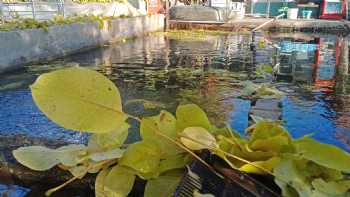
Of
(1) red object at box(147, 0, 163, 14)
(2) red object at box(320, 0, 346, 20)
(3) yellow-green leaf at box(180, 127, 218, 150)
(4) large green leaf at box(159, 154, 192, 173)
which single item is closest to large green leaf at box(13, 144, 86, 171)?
(4) large green leaf at box(159, 154, 192, 173)

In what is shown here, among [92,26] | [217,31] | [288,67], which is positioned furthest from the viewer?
[217,31]

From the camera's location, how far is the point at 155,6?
21219 mm

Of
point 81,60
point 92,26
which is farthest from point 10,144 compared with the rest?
point 92,26

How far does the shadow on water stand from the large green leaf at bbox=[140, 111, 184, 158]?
2.45 metres

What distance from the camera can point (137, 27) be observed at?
1523cm

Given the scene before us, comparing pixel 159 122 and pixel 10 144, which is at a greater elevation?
pixel 159 122

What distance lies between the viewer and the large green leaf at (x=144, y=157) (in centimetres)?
125

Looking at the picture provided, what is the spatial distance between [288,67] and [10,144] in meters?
6.91

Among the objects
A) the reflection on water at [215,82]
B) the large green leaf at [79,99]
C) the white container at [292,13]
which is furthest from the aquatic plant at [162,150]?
the white container at [292,13]

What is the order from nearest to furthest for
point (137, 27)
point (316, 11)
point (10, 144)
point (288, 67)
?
point (10, 144) < point (288, 67) < point (137, 27) < point (316, 11)

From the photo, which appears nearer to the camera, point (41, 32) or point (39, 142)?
point (39, 142)

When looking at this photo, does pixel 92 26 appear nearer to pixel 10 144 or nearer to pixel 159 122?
pixel 10 144

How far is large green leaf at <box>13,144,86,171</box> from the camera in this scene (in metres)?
1.28

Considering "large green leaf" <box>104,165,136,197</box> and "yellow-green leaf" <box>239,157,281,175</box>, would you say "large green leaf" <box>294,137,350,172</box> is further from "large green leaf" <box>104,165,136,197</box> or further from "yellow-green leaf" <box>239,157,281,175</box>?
"large green leaf" <box>104,165,136,197</box>
